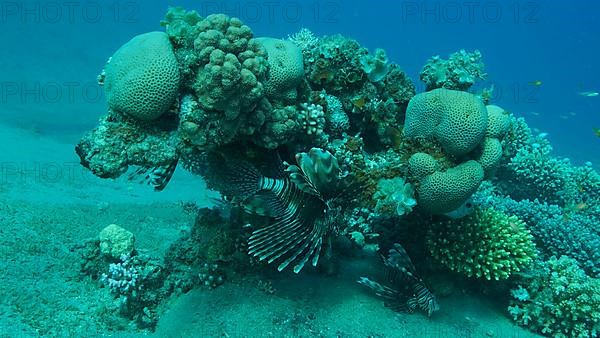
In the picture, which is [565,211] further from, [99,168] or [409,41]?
[409,41]

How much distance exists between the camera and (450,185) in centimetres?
446

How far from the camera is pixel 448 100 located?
4598 millimetres

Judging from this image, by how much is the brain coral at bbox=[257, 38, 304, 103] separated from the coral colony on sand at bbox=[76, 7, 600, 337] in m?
0.02

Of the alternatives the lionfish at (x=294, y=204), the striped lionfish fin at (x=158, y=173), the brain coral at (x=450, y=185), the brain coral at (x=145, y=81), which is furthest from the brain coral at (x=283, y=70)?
the brain coral at (x=450, y=185)

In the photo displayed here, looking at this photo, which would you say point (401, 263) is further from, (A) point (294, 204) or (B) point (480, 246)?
(A) point (294, 204)

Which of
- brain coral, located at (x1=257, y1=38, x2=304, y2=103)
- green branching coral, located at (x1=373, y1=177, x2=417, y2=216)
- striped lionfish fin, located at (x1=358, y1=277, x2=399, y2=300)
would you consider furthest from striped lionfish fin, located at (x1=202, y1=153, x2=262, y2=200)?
striped lionfish fin, located at (x1=358, y1=277, x2=399, y2=300)

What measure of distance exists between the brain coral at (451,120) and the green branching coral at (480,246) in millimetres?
1144

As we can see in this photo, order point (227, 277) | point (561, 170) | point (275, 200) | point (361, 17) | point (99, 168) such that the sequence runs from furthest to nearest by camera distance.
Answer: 1. point (361, 17)
2. point (561, 170)
3. point (227, 277)
4. point (275, 200)
5. point (99, 168)

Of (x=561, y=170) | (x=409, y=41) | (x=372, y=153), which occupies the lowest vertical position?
(x=372, y=153)

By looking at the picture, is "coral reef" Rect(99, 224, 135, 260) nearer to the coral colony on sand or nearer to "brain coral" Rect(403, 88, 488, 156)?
the coral colony on sand

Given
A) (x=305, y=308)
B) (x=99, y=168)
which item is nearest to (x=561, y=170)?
(x=305, y=308)

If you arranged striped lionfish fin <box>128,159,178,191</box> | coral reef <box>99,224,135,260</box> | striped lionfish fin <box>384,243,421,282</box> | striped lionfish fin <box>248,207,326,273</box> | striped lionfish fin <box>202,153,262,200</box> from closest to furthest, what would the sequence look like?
striped lionfish fin <box>248,207,326,273</box> → striped lionfish fin <box>128,159,178,191</box> → striped lionfish fin <box>202,153,262,200</box> → striped lionfish fin <box>384,243,421,282</box> → coral reef <box>99,224,135,260</box>

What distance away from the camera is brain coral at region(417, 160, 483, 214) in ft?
14.6

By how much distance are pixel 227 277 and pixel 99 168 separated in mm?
1915
